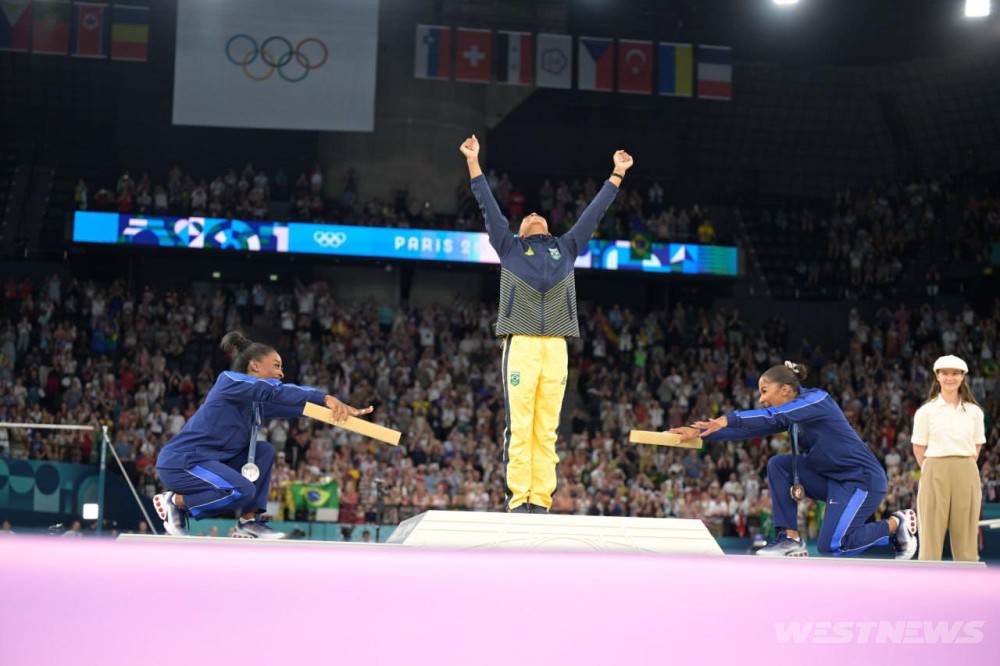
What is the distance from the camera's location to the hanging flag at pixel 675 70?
28016mm

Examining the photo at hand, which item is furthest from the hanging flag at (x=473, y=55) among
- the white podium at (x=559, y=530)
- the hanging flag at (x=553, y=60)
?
the white podium at (x=559, y=530)

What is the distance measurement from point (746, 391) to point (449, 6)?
12223 millimetres

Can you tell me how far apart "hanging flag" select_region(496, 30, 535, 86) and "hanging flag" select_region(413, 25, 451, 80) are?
1.21 meters

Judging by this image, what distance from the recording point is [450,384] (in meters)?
24.5

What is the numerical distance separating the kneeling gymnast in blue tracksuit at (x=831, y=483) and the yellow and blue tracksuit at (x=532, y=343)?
4.42ft

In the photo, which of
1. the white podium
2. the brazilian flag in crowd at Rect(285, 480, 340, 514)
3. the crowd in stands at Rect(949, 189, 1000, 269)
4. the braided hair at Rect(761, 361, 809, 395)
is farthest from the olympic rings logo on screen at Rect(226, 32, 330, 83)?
the white podium

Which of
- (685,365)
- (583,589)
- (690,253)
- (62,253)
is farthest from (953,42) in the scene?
(583,589)

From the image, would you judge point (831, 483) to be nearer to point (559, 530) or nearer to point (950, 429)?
point (950, 429)

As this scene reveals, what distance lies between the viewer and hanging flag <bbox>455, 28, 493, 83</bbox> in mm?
27328

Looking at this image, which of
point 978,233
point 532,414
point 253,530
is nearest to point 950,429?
point 532,414

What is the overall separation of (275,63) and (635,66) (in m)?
8.49

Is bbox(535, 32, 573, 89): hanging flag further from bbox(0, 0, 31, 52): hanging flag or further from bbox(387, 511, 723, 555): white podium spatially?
bbox(387, 511, 723, 555): white podium

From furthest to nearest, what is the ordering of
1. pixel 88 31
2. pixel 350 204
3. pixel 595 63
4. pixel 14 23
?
pixel 350 204, pixel 595 63, pixel 88 31, pixel 14 23

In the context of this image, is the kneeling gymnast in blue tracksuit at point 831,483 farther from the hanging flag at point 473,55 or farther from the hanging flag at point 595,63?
the hanging flag at point 595,63
